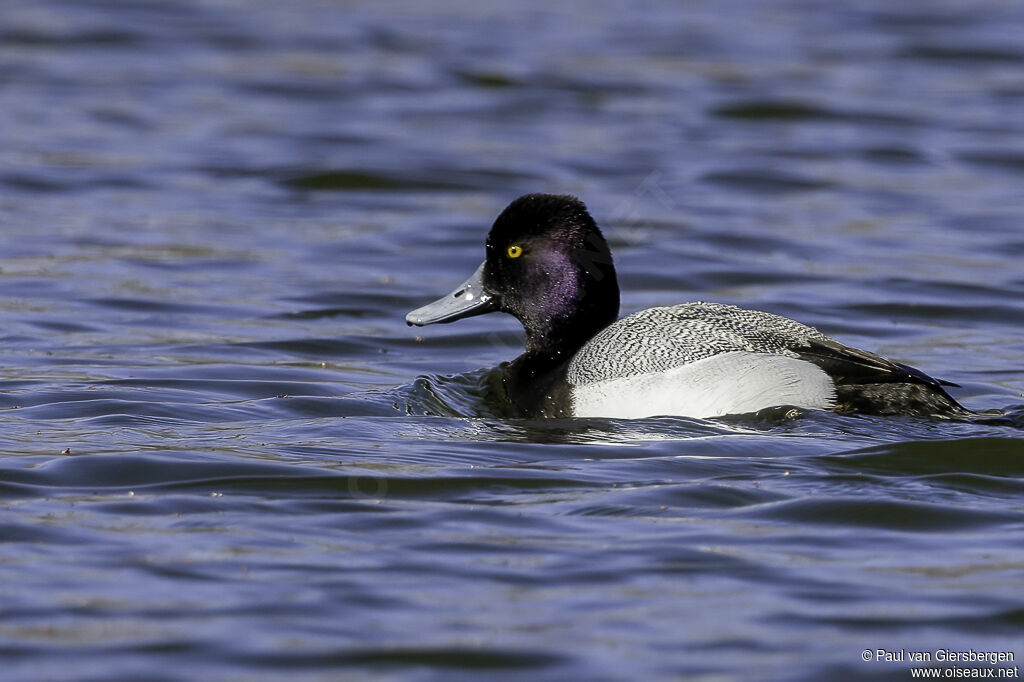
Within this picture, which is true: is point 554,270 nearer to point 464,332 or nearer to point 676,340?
point 676,340

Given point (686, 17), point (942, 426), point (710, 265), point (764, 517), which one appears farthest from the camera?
point (686, 17)

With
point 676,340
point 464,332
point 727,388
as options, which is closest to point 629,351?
point 676,340

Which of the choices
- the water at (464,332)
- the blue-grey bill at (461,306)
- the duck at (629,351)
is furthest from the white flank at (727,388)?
the blue-grey bill at (461,306)

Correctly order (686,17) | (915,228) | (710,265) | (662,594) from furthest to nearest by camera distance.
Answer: (686,17)
(915,228)
(710,265)
(662,594)

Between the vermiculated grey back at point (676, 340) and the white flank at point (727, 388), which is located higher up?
the vermiculated grey back at point (676, 340)

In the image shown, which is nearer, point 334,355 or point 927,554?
point 927,554

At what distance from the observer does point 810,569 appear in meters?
5.89

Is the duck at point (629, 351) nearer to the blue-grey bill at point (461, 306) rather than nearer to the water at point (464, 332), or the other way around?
the blue-grey bill at point (461, 306)

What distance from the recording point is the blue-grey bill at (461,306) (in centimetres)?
907

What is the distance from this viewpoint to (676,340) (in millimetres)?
8148

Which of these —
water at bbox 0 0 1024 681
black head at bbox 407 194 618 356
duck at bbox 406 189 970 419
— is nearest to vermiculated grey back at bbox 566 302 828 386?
duck at bbox 406 189 970 419

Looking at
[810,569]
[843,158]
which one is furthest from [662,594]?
[843,158]

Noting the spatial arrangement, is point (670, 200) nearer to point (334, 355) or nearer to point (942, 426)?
point (334, 355)

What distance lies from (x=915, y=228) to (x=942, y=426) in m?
6.47
